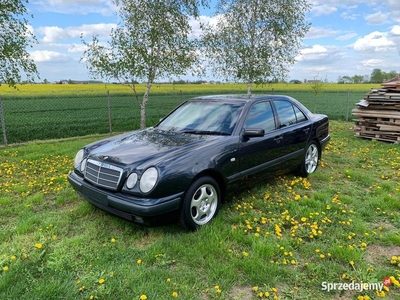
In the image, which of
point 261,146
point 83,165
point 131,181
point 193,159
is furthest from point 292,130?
point 83,165

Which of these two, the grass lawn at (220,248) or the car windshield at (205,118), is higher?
the car windshield at (205,118)

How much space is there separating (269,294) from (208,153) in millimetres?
1535

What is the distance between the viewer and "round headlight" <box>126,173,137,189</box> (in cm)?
286

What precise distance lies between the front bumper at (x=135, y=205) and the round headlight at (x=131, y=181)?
10 cm

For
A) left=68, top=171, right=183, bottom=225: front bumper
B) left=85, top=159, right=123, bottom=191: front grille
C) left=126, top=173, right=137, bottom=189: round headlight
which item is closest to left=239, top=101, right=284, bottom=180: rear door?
left=68, top=171, right=183, bottom=225: front bumper

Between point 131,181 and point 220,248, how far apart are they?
43.7 inches

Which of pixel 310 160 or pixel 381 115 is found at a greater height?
pixel 381 115

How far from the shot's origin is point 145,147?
11.0ft

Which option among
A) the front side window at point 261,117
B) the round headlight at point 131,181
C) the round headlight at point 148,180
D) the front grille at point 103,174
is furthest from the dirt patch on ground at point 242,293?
the front side window at point 261,117

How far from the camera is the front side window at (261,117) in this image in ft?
13.0

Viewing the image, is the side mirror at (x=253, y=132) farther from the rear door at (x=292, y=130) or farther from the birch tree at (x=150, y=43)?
the birch tree at (x=150, y=43)

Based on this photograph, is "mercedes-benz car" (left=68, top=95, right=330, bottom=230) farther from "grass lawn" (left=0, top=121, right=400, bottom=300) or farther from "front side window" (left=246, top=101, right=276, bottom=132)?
"grass lawn" (left=0, top=121, right=400, bottom=300)

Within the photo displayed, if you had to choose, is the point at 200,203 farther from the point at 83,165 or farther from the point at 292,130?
the point at 292,130

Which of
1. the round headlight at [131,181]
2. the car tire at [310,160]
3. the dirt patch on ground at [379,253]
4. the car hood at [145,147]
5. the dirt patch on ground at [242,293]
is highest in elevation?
the car hood at [145,147]
